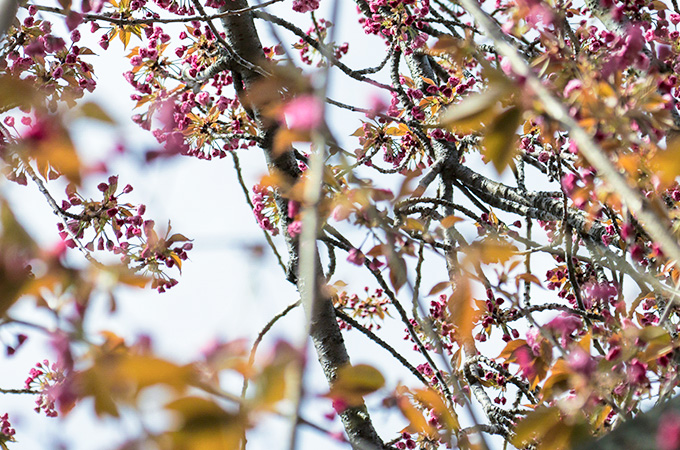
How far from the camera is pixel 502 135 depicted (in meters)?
0.75

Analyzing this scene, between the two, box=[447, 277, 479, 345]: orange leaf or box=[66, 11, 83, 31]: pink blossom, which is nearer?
box=[447, 277, 479, 345]: orange leaf

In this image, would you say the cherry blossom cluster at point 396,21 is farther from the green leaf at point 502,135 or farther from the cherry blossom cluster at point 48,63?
the green leaf at point 502,135

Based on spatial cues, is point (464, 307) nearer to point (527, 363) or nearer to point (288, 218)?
point (527, 363)

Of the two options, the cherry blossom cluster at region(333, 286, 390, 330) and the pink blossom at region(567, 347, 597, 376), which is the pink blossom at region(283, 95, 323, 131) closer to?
the pink blossom at region(567, 347, 597, 376)

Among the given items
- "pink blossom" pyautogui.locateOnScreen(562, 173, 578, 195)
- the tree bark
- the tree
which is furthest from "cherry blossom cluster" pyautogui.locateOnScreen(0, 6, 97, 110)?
"pink blossom" pyautogui.locateOnScreen(562, 173, 578, 195)

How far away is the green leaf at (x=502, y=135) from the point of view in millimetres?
753

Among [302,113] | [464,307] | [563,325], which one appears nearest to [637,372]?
[563,325]

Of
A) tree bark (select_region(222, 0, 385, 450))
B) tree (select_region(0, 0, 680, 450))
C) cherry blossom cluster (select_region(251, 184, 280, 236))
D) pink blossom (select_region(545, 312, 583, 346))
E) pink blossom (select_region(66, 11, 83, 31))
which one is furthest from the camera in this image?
cherry blossom cluster (select_region(251, 184, 280, 236))

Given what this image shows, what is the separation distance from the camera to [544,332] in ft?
3.14

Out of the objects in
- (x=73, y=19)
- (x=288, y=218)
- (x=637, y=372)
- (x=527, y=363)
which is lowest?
(x=637, y=372)

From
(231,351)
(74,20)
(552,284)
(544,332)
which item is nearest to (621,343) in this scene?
(544,332)

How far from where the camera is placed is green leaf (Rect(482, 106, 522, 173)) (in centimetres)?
75

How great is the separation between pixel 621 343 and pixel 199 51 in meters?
2.37

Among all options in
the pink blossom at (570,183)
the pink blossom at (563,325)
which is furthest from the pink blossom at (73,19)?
the pink blossom at (563,325)
